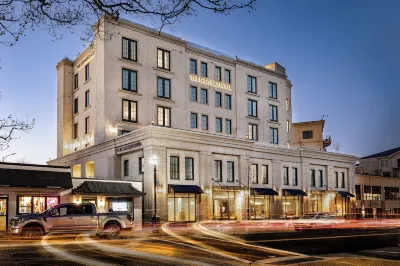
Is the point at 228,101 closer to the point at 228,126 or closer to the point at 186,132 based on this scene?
the point at 228,126

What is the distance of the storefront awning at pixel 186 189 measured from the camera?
41.8 metres

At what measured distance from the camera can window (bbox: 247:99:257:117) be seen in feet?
193

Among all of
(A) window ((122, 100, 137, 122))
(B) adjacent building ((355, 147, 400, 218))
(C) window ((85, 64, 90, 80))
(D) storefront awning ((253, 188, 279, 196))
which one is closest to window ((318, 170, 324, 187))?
(B) adjacent building ((355, 147, 400, 218))

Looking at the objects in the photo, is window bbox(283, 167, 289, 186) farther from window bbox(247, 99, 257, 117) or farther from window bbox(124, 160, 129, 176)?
window bbox(124, 160, 129, 176)

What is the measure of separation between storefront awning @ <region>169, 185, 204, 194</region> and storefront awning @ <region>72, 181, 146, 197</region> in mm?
3057

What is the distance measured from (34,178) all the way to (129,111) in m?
14.7

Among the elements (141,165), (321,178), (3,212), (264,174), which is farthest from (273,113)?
(3,212)

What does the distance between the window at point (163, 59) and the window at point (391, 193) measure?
148 feet

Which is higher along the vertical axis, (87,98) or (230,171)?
(87,98)

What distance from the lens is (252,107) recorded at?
59.3 metres

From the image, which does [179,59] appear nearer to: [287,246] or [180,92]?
[180,92]

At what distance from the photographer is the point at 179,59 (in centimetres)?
5241

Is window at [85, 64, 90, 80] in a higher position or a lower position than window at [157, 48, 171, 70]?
lower

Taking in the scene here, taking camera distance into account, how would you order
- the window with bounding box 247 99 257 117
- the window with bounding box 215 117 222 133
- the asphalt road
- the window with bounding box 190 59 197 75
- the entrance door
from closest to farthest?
1. the asphalt road
2. the entrance door
3. the window with bounding box 190 59 197 75
4. the window with bounding box 215 117 222 133
5. the window with bounding box 247 99 257 117
